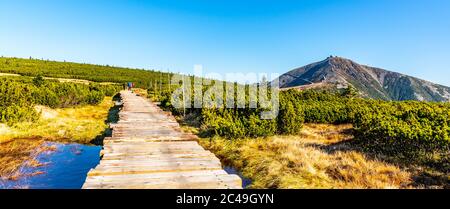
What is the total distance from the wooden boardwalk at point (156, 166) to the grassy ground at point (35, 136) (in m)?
2.78

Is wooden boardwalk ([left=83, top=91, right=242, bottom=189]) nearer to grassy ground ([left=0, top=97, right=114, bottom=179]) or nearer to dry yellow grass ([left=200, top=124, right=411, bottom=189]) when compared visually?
dry yellow grass ([left=200, top=124, right=411, bottom=189])

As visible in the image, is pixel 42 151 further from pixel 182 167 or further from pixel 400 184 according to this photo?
pixel 400 184

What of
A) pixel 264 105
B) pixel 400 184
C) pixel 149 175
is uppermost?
pixel 264 105

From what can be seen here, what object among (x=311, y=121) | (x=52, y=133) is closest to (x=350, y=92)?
(x=311, y=121)

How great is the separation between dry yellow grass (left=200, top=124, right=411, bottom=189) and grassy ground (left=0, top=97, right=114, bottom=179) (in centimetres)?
578

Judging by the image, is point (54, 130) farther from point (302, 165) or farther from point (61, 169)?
point (302, 165)

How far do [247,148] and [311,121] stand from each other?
689 centimetres

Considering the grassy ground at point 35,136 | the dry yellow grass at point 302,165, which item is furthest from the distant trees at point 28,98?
the dry yellow grass at point 302,165

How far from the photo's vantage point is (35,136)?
12438 millimetres

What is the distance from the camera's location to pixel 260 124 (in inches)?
467

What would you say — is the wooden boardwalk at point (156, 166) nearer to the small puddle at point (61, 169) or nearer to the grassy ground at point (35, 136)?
the small puddle at point (61, 169)

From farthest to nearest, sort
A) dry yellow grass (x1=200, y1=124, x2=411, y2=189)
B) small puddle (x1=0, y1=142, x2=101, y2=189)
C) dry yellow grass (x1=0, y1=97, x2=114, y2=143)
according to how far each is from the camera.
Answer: dry yellow grass (x1=0, y1=97, x2=114, y2=143) < small puddle (x1=0, y1=142, x2=101, y2=189) < dry yellow grass (x1=200, y1=124, x2=411, y2=189)

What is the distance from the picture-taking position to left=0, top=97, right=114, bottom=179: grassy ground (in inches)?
348

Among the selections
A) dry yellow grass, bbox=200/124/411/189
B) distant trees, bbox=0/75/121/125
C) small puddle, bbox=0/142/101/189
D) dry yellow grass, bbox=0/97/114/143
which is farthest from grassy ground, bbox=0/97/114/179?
dry yellow grass, bbox=200/124/411/189
